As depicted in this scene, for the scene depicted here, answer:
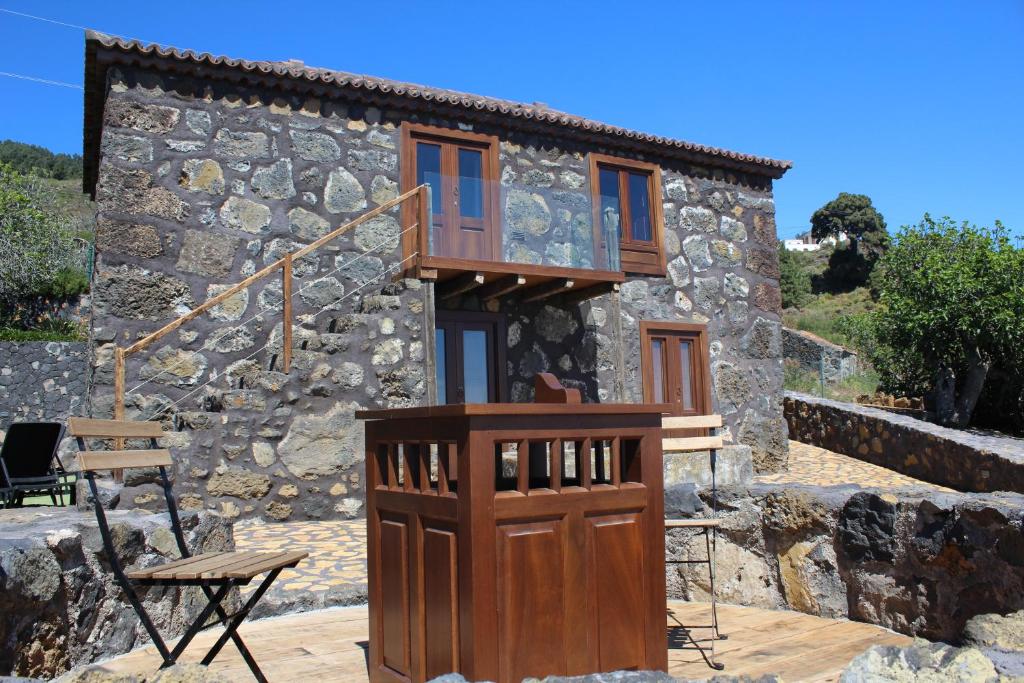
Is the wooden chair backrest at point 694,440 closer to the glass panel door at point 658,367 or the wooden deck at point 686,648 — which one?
the wooden deck at point 686,648

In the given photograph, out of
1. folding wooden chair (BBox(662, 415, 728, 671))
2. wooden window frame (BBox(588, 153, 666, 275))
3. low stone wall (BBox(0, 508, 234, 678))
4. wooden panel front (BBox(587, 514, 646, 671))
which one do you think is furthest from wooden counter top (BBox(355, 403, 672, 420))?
wooden window frame (BBox(588, 153, 666, 275))

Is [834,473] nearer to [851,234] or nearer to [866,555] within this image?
[866,555]

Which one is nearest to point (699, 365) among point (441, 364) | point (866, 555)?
point (441, 364)

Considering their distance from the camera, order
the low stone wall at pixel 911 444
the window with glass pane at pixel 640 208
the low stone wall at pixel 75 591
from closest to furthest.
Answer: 1. the low stone wall at pixel 75 591
2. the low stone wall at pixel 911 444
3. the window with glass pane at pixel 640 208

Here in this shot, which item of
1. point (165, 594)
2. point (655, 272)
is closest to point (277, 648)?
point (165, 594)

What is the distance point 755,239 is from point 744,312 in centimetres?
114

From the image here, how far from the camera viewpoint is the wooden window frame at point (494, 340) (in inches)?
391

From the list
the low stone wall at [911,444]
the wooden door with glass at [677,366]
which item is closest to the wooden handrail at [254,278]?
the wooden door with glass at [677,366]

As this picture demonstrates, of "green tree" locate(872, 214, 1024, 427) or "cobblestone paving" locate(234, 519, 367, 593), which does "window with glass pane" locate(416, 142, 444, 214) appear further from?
"green tree" locate(872, 214, 1024, 427)

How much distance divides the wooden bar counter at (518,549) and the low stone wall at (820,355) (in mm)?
A: 20140

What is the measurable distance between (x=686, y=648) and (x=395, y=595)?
61.2 inches

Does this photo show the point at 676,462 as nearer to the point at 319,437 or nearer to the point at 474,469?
the point at 319,437

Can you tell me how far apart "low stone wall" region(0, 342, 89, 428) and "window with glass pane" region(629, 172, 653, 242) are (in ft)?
39.9

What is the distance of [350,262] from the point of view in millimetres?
9031
